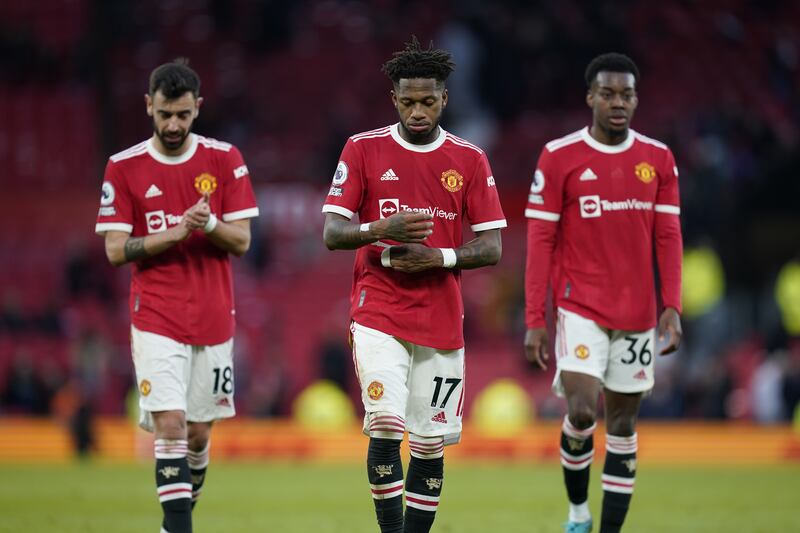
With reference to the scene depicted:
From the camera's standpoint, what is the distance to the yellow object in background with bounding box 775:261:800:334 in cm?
2089

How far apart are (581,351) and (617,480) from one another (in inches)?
35.1

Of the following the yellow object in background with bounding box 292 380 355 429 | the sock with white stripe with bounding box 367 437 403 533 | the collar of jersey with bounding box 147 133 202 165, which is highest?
the collar of jersey with bounding box 147 133 202 165

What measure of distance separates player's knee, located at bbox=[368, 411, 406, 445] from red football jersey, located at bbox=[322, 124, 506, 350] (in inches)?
19.4

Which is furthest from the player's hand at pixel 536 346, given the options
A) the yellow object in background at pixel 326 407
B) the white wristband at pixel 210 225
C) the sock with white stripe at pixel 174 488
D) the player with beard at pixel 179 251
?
the yellow object in background at pixel 326 407

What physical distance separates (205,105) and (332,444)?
942 centimetres

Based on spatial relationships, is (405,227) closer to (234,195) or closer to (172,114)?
(234,195)

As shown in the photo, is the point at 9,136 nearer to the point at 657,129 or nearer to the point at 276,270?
the point at 276,270

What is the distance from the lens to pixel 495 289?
24.1 m

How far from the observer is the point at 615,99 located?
924 cm

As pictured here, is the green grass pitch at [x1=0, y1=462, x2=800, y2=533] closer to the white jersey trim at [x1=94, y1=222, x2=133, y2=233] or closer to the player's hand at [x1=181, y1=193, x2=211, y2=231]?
the white jersey trim at [x1=94, y1=222, x2=133, y2=233]

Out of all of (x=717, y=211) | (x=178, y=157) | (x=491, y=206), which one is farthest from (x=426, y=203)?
(x=717, y=211)

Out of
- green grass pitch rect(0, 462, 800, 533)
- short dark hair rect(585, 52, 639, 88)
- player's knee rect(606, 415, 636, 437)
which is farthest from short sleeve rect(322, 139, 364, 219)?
green grass pitch rect(0, 462, 800, 533)

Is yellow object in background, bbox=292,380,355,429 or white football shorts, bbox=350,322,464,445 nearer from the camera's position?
white football shorts, bbox=350,322,464,445

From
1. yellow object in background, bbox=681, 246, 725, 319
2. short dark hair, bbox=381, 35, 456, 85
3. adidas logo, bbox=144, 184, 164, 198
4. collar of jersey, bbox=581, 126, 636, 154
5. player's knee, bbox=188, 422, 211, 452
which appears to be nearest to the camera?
short dark hair, bbox=381, 35, 456, 85
